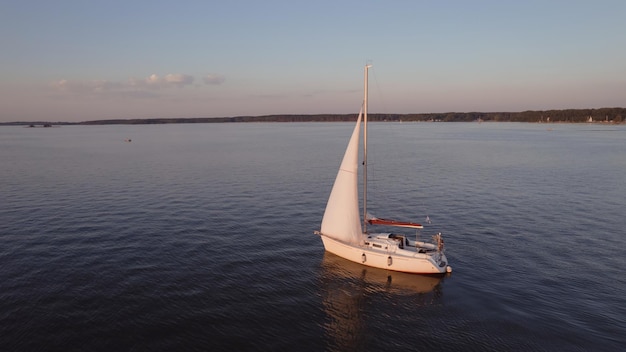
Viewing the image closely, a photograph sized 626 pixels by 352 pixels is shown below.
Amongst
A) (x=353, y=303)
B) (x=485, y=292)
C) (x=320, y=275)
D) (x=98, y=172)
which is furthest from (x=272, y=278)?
(x=98, y=172)

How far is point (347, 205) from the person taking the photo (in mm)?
36188

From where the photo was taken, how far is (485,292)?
30031 millimetres

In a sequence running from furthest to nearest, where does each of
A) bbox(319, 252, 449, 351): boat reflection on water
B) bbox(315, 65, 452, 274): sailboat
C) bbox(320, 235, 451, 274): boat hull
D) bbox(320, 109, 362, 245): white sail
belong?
bbox(320, 109, 362, 245): white sail
bbox(315, 65, 452, 274): sailboat
bbox(320, 235, 451, 274): boat hull
bbox(319, 252, 449, 351): boat reflection on water

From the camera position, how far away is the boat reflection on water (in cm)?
2531

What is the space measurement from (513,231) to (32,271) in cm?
4761

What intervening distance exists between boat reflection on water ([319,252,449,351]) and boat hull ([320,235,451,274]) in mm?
550

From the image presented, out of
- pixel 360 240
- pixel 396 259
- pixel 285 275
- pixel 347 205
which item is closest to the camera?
pixel 285 275

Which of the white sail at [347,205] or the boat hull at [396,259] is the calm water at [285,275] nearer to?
the boat hull at [396,259]

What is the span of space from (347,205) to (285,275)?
870 cm

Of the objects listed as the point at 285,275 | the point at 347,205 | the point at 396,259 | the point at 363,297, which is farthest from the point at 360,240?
the point at 285,275

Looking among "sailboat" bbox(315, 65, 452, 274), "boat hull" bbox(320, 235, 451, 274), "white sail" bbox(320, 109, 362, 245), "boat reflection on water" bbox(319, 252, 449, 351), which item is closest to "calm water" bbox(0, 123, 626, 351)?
"boat reflection on water" bbox(319, 252, 449, 351)

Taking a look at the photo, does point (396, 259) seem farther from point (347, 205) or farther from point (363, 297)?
point (347, 205)

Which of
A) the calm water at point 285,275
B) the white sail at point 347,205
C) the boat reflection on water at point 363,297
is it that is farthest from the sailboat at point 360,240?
the calm water at point 285,275

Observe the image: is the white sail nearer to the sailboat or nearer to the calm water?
the sailboat
